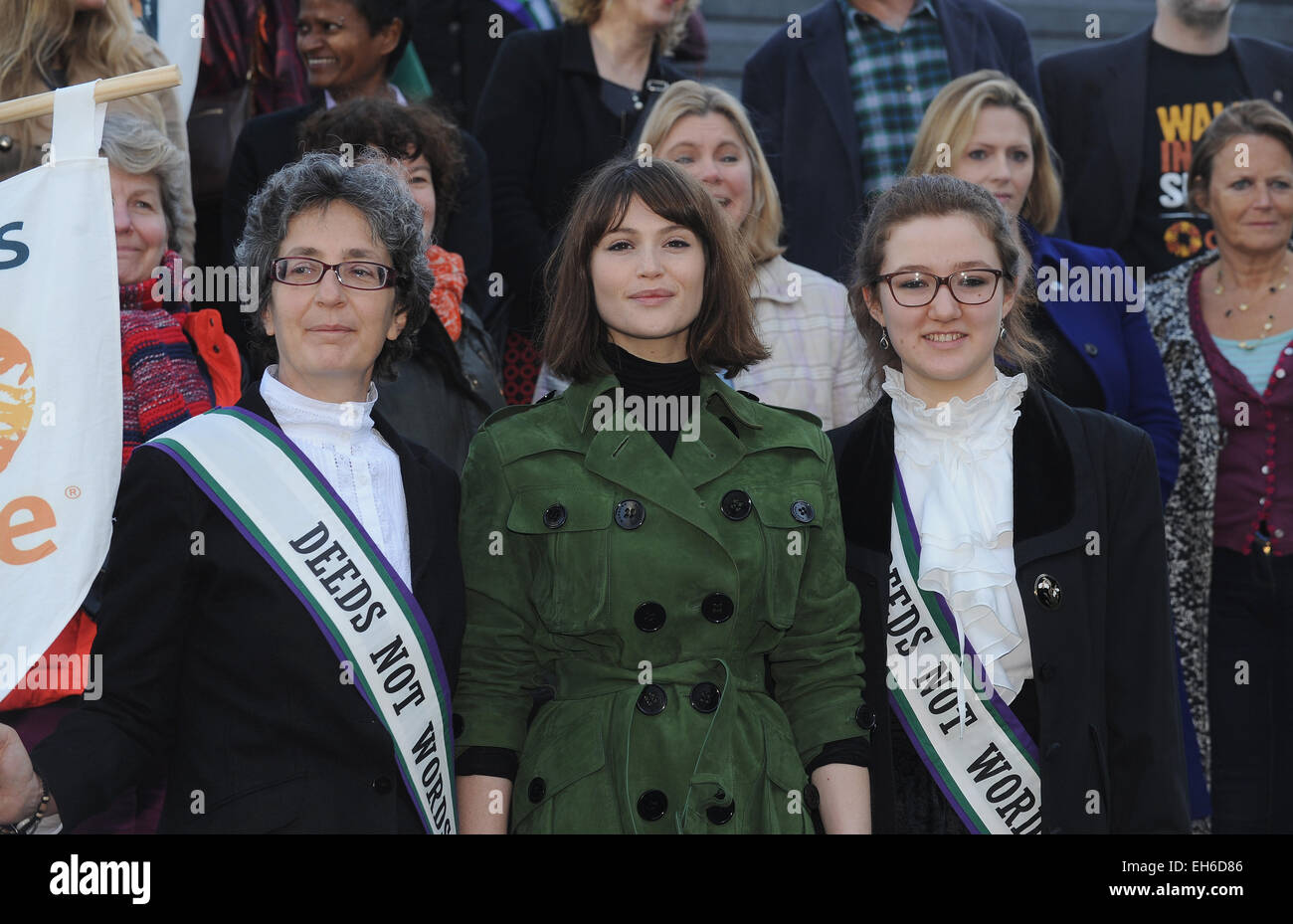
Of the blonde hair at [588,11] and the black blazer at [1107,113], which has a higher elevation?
the blonde hair at [588,11]

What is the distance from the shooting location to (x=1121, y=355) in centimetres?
522

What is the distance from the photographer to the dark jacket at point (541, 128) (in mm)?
5828

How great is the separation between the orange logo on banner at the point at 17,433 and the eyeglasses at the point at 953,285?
6.75 ft

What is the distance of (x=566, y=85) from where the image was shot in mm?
5953

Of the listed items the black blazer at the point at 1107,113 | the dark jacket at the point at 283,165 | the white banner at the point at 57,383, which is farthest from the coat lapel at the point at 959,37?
the white banner at the point at 57,383

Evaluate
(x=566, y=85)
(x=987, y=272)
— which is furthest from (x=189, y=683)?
(x=566, y=85)

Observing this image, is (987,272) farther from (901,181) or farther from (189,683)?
(189,683)

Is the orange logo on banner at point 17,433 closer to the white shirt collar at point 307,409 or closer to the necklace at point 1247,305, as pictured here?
the white shirt collar at point 307,409

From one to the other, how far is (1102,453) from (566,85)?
2.71m

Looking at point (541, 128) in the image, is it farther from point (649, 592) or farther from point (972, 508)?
point (649, 592)

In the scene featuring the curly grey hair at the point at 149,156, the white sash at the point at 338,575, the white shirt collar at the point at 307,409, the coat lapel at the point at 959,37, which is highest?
the coat lapel at the point at 959,37

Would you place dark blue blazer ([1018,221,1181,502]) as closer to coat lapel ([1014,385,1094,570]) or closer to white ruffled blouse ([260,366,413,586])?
coat lapel ([1014,385,1094,570])

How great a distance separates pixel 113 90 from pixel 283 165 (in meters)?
1.58

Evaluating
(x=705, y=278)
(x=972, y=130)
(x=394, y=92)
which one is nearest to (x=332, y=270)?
(x=705, y=278)
